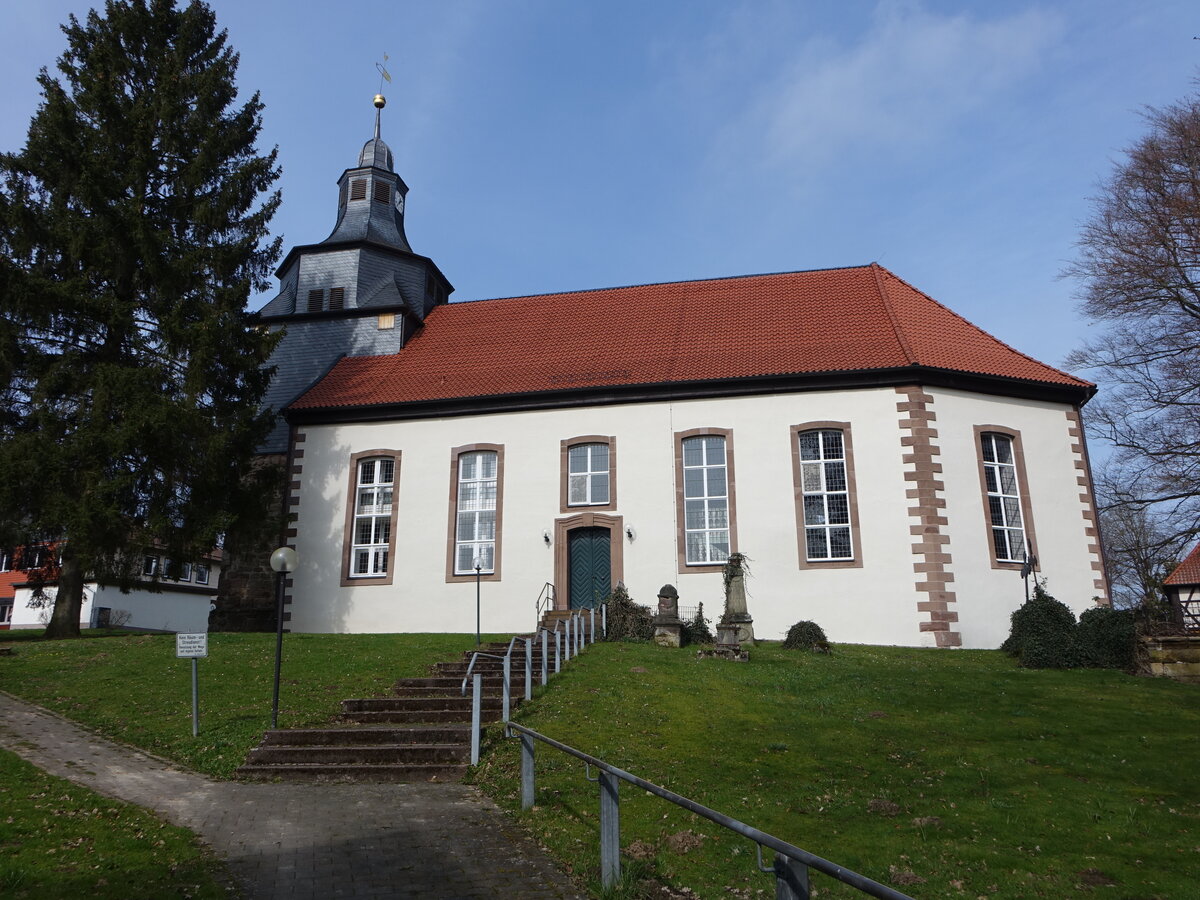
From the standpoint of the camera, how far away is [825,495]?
19422mm

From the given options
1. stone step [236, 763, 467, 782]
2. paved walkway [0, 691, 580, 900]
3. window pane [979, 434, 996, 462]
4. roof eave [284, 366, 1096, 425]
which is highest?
roof eave [284, 366, 1096, 425]

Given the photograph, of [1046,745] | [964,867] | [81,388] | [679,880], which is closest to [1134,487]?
[1046,745]

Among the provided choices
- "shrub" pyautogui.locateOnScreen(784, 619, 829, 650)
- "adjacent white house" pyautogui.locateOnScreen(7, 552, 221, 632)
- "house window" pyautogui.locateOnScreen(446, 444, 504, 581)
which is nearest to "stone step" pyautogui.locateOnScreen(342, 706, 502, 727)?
"shrub" pyautogui.locateOnScreen(784, 619, 829, 650)

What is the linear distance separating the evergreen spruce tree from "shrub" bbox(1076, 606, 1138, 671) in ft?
54.0

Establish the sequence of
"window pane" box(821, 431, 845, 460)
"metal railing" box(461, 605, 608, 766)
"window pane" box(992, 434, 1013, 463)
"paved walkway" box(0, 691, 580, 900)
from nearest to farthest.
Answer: "paved walkway" box(0, 691, 580, 900) → "metal railing" box(461, 605, 608, 766) → "window pane" box(821, 431, 845, 460) → "window pane" box(992, 434, 1013, 463)

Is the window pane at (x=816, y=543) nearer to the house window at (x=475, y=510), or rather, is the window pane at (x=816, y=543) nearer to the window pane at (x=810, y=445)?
the window pane at (x=810, y=445)

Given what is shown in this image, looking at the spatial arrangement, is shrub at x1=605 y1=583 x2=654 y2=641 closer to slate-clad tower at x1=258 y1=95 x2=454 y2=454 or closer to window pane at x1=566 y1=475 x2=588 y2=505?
window pane at x1=566 y1=475 x2=588 y2=505

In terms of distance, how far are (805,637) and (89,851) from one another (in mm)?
12721

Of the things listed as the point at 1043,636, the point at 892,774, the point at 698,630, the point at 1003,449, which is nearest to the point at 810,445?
the point at 1003,449

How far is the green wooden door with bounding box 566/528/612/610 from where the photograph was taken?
20.1 meters

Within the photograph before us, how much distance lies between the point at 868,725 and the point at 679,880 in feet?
17.1

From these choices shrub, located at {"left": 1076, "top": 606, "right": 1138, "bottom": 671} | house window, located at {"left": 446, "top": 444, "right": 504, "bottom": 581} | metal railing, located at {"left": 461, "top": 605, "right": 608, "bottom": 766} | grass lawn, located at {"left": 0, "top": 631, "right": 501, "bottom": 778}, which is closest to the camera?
metal railing, located at {"left": 461, "top": 605, "right": 608, "bottom": 766}

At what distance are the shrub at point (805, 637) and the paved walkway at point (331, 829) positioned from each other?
9.30 meters

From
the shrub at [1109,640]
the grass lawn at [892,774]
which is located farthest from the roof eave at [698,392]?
the grass lawn at [892,774]
